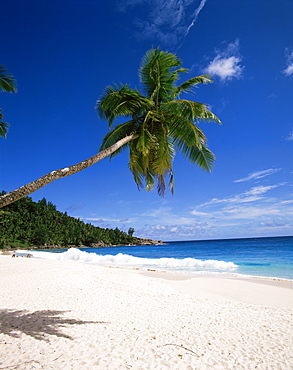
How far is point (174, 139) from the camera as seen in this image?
26.2 feet

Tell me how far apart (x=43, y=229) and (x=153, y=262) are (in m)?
45.9

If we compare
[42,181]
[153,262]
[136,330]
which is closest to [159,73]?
[42,181]

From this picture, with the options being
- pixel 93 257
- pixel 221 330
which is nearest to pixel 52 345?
pixel 221 330

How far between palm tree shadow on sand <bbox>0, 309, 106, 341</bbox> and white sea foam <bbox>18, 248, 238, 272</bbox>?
13.9 meters

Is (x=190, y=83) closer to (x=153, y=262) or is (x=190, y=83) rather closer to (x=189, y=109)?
(x=189, y=109)

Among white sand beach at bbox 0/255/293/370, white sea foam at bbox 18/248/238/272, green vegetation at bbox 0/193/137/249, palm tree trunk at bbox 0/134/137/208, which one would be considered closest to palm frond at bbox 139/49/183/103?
palm tree trunk at bbox 0/134/137/208

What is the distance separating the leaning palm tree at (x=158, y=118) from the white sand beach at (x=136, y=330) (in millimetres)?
4130

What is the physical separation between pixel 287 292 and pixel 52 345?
28.6 feet

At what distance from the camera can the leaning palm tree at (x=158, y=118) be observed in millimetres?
7301

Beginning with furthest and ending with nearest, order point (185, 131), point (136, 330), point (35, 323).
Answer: point (185, 131)
point (35, 323)
point (136, 330)

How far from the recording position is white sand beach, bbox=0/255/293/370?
3479 mm

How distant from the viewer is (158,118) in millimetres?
7691

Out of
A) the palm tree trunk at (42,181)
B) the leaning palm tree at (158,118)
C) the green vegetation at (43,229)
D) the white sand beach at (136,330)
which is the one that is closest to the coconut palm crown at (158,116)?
the leaning palm tree at (158,118)

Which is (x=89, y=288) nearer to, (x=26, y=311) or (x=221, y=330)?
(x=26, y=311)
